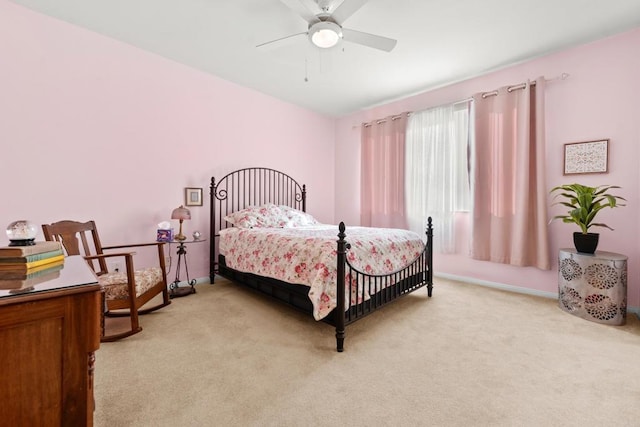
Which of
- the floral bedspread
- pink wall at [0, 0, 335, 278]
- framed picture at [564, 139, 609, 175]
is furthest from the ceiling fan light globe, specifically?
framed picture at [564, 139, 609, 175]

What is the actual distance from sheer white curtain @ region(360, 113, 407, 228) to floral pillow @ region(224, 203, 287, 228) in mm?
1720

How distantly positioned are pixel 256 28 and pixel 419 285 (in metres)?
3.16

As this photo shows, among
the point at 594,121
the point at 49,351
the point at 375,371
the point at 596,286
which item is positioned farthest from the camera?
the point at 594,121

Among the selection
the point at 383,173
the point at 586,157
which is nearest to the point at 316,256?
the point at 383,173

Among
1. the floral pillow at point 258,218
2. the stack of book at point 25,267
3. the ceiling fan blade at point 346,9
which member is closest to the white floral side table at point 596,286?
the ceiling fan blade at point 346,9

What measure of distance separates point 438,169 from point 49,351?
417 cm

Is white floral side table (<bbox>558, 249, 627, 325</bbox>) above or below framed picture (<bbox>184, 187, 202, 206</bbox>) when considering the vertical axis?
below

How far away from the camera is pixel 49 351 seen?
0.85 m

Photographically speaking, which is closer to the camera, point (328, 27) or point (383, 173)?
point (328, 27)

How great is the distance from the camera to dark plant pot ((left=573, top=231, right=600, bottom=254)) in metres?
2.54

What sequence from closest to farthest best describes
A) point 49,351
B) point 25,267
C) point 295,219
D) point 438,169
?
point 49,351 < point 25,267 < point 295,219 < point 438,169

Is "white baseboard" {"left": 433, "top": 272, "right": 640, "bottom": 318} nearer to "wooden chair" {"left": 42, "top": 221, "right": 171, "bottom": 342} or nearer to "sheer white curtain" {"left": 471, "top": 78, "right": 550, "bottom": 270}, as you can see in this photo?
"sheer white curtain" {"left": 471, "top": 78, "right": 550, "bottom": 270}

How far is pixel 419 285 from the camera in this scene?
9.96 ft

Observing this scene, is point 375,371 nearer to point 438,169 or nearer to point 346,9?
point 346,9
